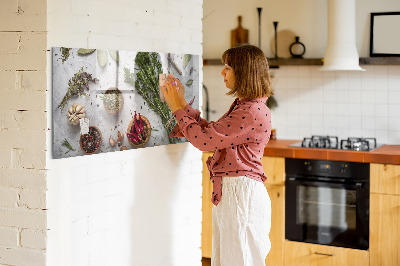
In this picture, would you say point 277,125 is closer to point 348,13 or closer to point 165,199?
point 348,13

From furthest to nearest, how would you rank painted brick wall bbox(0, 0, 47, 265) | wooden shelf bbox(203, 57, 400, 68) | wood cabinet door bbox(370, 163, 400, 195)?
wooden shelf bbox(203, 57, 400, 68)
wood cabinet door bbox(370, 163, 400, 195)
painted brick wall bbox(0, 0, 47, 265)

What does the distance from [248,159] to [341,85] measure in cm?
230

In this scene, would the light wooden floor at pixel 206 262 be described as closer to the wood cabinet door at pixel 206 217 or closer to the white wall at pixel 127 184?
the wood cabinet door at pixel 206 217

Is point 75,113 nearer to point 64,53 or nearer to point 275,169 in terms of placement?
point 64,53

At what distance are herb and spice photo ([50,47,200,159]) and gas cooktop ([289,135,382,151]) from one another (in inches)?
63.1

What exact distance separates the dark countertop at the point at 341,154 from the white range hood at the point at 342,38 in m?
0.66

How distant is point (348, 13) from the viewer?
14.9 ft

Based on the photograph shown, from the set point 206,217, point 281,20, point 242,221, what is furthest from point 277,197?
point 242,221

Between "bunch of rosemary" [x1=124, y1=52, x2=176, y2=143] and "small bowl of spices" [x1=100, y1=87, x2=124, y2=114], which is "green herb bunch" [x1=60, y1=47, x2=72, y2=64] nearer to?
"small bowl of spices" [x1=100, y1=87, x2=124, y2=114]

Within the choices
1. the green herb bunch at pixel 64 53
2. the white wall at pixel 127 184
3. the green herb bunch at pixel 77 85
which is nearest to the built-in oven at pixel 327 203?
the white wall at pixel 127 184

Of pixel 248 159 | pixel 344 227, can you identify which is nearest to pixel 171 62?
pixel 248 159

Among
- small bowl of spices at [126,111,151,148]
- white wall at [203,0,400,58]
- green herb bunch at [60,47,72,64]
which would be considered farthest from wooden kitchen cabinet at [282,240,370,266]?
green herb bunch at [60,47,72,64]

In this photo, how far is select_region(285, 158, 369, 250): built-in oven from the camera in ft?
13.7

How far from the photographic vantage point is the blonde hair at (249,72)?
2.74 m
